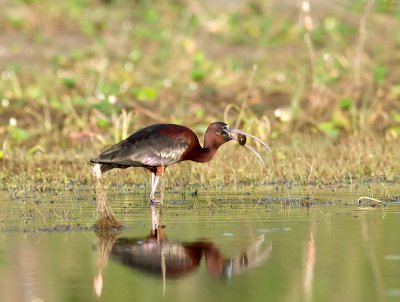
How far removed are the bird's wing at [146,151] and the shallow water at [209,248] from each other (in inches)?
12.3

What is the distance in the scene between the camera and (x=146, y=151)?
10125 millimetres

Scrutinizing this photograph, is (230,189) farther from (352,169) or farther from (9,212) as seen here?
(9,212)

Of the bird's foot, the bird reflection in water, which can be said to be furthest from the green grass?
the bird reflection in water

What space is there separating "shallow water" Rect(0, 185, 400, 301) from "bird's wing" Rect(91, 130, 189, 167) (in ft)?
1.02

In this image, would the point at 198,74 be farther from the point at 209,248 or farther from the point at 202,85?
the point at 209,248

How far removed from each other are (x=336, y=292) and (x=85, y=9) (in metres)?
15.6

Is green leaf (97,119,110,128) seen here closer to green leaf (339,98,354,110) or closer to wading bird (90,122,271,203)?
green leaf (339,98,354,110)

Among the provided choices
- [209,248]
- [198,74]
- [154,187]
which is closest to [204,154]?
[154,187]

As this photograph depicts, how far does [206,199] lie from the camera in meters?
9.90

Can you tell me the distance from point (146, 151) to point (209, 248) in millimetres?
2706

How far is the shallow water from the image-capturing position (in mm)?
6293

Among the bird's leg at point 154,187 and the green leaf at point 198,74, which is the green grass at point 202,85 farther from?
the bird's leg at point 154,187

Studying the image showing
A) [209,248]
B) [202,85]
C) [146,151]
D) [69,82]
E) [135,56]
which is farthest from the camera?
[135,56]

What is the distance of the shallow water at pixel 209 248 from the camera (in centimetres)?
629
